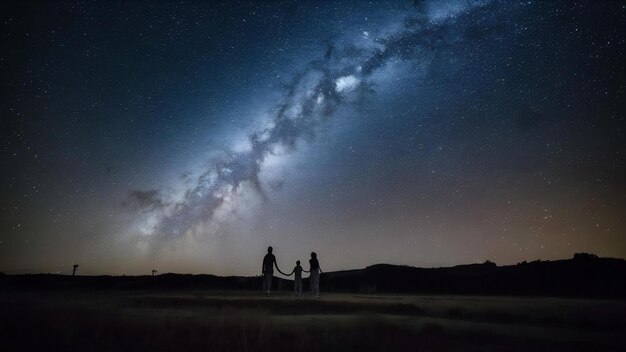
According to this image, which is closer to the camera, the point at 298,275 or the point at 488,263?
the point at 298,275

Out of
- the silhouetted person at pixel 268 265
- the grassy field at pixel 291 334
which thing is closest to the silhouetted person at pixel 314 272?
the silhouetted person at pixel 268 265

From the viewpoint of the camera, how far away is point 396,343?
6559mm

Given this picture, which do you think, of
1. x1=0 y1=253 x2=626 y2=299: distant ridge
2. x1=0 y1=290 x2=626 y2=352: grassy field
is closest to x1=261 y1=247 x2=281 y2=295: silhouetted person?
x1=0 y1=290 x2=626 y2=352: grassy field

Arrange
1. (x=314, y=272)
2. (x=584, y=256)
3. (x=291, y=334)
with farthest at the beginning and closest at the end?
(x=584, y=256) < (x=314, y=272) < (x=291, y=334)

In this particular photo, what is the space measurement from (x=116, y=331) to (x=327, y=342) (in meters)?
3.75

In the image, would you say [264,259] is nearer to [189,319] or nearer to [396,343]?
[189,319]

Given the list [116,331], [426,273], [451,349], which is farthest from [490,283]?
[116,331]

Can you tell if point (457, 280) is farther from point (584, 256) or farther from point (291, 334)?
point (291, 334)

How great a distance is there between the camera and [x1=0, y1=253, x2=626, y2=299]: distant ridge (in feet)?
87.8

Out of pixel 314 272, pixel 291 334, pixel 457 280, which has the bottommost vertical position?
pixel 291 334

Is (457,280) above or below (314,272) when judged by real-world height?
below

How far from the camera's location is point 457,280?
31.4 m

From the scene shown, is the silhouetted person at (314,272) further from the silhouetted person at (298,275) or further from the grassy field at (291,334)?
the grassy field at (291,334)

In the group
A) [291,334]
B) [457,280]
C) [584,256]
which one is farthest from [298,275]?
[584,256]
